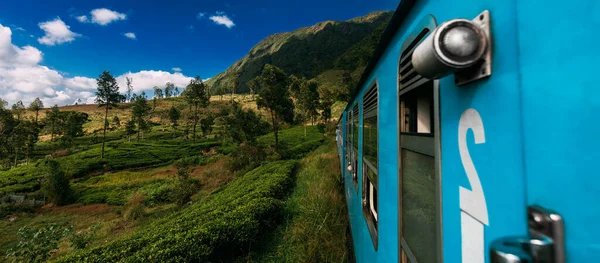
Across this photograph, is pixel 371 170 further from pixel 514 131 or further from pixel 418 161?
pixel 514 131

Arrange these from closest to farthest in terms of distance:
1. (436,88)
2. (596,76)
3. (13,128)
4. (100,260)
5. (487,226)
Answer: (596,76), (487,226), (436,88), (100,260), (13,128)

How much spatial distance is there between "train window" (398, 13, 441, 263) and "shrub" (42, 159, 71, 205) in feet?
99.3

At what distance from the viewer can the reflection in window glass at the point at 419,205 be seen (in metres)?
1.11

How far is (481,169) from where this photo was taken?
27.5 inches

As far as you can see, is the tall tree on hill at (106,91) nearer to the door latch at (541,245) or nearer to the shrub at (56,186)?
the shrub at (56,186)

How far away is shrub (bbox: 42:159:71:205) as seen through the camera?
21.7m

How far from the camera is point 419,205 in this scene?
50.6 inches

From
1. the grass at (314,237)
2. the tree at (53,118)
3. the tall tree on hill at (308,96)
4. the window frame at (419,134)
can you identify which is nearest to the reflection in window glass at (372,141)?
the window frame at (419,134)

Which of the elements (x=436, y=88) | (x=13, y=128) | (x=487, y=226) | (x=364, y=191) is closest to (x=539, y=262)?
(x=487, y=226)

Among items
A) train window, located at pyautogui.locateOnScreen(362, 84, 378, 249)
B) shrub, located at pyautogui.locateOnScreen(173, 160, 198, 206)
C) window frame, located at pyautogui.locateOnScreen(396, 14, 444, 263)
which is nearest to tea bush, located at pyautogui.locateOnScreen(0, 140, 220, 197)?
shrub, located at pyautogui.locateOnScreen(173, 160, 198, 206)

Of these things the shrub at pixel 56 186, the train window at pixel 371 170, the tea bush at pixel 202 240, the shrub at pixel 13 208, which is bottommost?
the shrub at pixel 13 208

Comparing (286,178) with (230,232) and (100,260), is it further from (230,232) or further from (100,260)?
(100,260)

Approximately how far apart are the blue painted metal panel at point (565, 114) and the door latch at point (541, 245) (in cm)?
1

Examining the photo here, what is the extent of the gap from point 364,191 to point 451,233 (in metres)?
2.36
